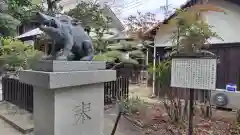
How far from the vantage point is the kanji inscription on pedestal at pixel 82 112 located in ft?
9.07

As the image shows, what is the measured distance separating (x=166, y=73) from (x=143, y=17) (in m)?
4.57

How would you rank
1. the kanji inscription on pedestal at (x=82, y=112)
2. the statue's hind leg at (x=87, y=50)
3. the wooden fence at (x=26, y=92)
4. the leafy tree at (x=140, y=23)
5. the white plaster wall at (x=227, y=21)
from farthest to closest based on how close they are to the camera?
the leafy tree at (x=140, y=23) → the white plaster wall at (x=227, y=21) → the wooden fence at (x=26, y=92) → the statue's hind leg at (x=87, y=50) → the kanji inscription on pedestal at (x=82, y=112)

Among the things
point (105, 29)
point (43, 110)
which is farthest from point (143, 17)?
point (43, 110)

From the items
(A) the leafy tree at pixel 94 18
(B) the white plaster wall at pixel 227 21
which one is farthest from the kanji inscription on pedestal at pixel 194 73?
(A) the leafy tree at pixel 94 18

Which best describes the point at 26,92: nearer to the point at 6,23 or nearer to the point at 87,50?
the point at 6,23

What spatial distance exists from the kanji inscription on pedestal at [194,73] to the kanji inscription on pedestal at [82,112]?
1.64m

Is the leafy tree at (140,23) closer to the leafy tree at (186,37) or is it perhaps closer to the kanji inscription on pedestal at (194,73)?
the leafy tree at (186,37)

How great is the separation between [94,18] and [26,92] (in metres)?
4.72

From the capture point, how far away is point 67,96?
2.62m

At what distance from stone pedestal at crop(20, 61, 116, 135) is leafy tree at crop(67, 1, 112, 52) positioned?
576cm

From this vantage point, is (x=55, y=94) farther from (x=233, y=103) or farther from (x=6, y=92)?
(x=6, y=92)

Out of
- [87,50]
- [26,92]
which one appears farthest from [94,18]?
[87,50]

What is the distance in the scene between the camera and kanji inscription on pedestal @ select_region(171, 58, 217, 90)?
3346mm

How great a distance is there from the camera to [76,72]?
267 centimetres
